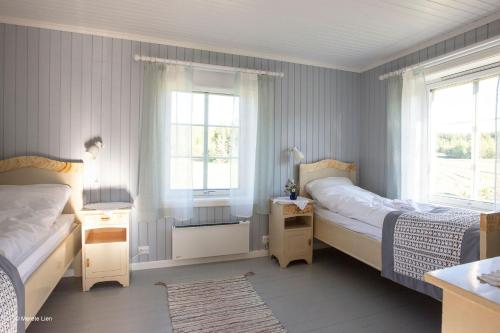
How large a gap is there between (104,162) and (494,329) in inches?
118

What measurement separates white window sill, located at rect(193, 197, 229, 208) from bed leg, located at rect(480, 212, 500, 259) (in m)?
2.27

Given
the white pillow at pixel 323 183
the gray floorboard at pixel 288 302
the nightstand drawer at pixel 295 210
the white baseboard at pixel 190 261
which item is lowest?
the gray floorboard at pixel 288 302

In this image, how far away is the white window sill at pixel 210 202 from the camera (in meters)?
3.09

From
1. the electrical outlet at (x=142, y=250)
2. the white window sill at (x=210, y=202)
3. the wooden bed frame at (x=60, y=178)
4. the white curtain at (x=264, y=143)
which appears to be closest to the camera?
the wooden bed frame at (x=60, y=178)

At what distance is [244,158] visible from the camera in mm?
3160

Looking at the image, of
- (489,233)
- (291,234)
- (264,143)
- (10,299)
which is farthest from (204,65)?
(489,233)

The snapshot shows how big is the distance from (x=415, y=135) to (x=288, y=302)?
7.11 ft

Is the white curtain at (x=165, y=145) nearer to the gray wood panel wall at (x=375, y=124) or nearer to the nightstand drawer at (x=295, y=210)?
the nightstand drawer at (x=295, y=210)

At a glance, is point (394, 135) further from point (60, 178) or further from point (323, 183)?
point (60, 178)

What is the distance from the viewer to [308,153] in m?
3.59

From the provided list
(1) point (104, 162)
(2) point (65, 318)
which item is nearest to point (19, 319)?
(2) point (65, 318)

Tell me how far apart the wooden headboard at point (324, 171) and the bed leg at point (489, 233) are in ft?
6.83

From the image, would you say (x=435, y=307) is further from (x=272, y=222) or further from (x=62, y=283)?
(x=62, y=283)

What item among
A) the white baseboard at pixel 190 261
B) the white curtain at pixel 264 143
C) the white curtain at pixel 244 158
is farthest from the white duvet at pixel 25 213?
the white curtain at pixel 264 143
